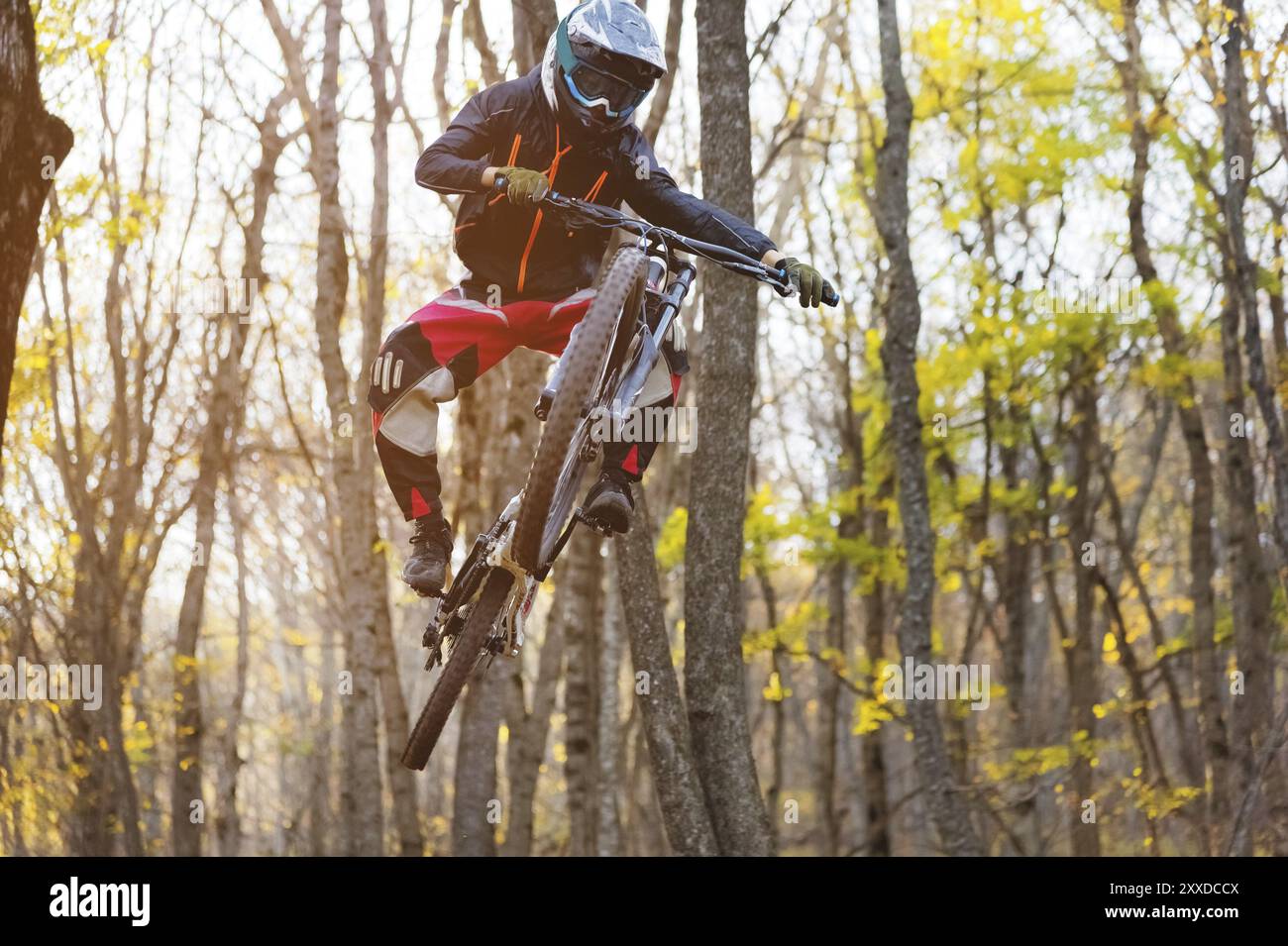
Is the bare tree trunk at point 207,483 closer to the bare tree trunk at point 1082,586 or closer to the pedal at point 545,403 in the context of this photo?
the bare tree trunk at point 1082,586

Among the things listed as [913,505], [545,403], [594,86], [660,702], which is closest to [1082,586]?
[913,505]

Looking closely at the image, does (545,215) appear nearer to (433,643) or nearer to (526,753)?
(433,643)

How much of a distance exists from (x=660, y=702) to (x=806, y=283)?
103 inches

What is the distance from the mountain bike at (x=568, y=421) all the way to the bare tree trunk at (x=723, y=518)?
1.93m

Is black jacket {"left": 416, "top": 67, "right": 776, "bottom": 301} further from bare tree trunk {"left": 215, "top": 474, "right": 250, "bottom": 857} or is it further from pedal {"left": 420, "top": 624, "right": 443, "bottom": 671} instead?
bare tree trunk {"left": 215, "top": 474, "right": 250, "bottom": 857}

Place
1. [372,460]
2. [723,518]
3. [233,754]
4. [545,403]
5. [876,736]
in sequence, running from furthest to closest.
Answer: [876,736] < [233,754] < [372,460] < [723,518] < [545,403]

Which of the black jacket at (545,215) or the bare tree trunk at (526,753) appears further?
the bare tree trunk at (526,753)

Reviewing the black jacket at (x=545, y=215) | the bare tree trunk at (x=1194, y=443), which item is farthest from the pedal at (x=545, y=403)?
the bare tree trunk at (x=1194, y=443)

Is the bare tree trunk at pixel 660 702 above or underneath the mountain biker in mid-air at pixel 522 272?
underneath

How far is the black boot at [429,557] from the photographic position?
15.5 feet

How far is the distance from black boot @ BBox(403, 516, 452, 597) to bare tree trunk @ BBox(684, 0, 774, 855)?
1.95 meters

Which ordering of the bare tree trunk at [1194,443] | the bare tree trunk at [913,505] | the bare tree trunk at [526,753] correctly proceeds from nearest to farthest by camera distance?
the bare tree trunk at [913,505]
the bare tree trunk at [526,753]
the bare tree trunk at [1194,443]

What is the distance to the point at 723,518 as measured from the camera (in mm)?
6641

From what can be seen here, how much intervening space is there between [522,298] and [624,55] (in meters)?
0.93
